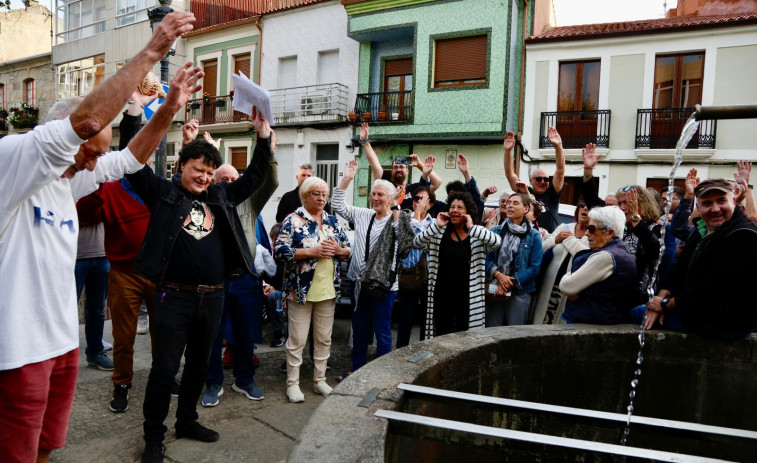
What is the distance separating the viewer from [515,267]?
16.0ft

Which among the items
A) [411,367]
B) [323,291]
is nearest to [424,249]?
[323,291]

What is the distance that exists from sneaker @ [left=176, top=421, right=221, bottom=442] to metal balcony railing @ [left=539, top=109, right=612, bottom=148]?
1394 cm

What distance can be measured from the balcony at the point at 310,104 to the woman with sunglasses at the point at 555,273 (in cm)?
1420

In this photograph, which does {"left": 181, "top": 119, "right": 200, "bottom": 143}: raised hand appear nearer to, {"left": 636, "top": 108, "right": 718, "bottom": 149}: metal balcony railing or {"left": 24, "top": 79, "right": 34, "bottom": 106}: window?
{"left": 636, "top": 108, "right": 718, "bottom": 149}: metal balcony railing

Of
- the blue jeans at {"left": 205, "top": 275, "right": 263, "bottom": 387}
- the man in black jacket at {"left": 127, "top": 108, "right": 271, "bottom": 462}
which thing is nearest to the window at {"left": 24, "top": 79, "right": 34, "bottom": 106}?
the blue jeans at {"left": 205, "top": 275, "right": 263, "bottom": 387}

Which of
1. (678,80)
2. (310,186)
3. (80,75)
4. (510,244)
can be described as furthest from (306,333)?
(80,75)

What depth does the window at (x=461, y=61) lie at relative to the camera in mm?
16406

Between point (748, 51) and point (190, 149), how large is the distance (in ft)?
52.5

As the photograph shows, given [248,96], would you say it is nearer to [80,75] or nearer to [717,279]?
[717,279]

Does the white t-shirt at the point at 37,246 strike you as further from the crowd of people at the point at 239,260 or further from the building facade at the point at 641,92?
the building facade at the point at 641,92

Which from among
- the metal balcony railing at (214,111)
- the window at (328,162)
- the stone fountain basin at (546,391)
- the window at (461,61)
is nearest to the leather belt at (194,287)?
the stone fountain basin at (546,391)

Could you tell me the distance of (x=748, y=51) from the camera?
1406cm

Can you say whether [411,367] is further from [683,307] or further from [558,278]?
[558,278]

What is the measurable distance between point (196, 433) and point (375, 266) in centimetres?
197
